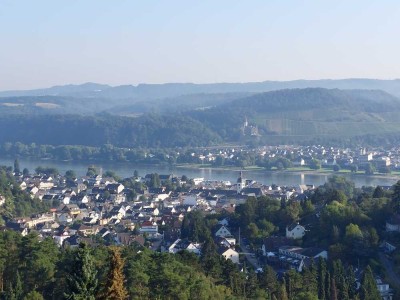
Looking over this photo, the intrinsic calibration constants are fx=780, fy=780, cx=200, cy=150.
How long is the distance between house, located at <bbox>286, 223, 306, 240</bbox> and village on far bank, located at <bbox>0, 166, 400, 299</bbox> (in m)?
0.02

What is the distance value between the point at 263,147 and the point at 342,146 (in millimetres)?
4197

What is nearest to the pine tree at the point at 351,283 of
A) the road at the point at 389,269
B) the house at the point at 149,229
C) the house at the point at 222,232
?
the road at the point at 389,269

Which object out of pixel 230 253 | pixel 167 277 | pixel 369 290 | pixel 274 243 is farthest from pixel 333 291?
pixel 274 243

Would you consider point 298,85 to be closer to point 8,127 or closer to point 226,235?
point 8,127

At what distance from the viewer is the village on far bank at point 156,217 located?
38.4 feet

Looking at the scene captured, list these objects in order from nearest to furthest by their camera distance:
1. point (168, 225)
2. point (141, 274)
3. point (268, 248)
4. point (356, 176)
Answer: point (141, 274) < point (268, 248) < point (168, 225) < point (356, 176)

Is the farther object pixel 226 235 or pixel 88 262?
pixel 226 235

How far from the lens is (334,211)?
12.2 metres

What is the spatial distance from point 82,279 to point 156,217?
13.7 meters

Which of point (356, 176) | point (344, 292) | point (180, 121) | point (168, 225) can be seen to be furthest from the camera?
point (180, 121)

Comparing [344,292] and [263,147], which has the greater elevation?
[344,292]

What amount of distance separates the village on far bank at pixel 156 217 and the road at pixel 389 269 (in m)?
0.20

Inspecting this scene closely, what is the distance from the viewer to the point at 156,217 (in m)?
17.6

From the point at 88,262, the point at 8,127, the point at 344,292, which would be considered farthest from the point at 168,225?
the point at 8,127
